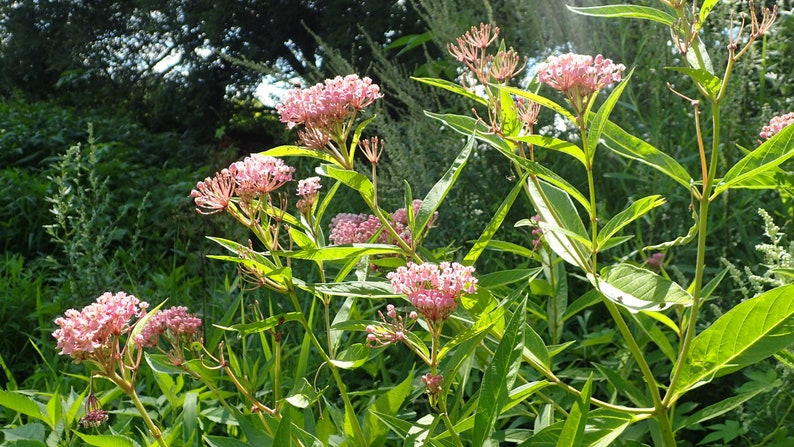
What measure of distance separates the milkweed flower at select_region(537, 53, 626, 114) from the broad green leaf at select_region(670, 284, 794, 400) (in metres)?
0.41

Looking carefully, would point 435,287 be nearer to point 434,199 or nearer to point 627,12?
point 434,199

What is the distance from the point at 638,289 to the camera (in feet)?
3.71

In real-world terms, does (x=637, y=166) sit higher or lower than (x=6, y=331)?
lower

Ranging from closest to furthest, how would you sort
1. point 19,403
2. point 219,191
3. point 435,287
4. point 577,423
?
1. point 577,423
2. point 435,287
3. point 219,191
4. point 19,403

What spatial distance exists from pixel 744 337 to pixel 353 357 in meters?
0.66

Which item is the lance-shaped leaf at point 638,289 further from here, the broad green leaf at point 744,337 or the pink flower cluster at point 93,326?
the pink flower cluster at point 93,326

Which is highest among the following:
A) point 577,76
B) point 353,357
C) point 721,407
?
point 577,76

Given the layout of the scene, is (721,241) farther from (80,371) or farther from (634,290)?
(80,371)

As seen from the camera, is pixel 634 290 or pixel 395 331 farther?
pixel 395 331

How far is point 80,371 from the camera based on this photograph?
3.10 meters

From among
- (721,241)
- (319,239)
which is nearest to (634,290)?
(319,239)

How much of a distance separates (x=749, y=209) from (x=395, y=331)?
6.71ft

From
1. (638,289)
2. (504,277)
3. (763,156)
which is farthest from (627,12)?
(504,277)

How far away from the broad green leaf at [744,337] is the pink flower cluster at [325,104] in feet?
2.32
